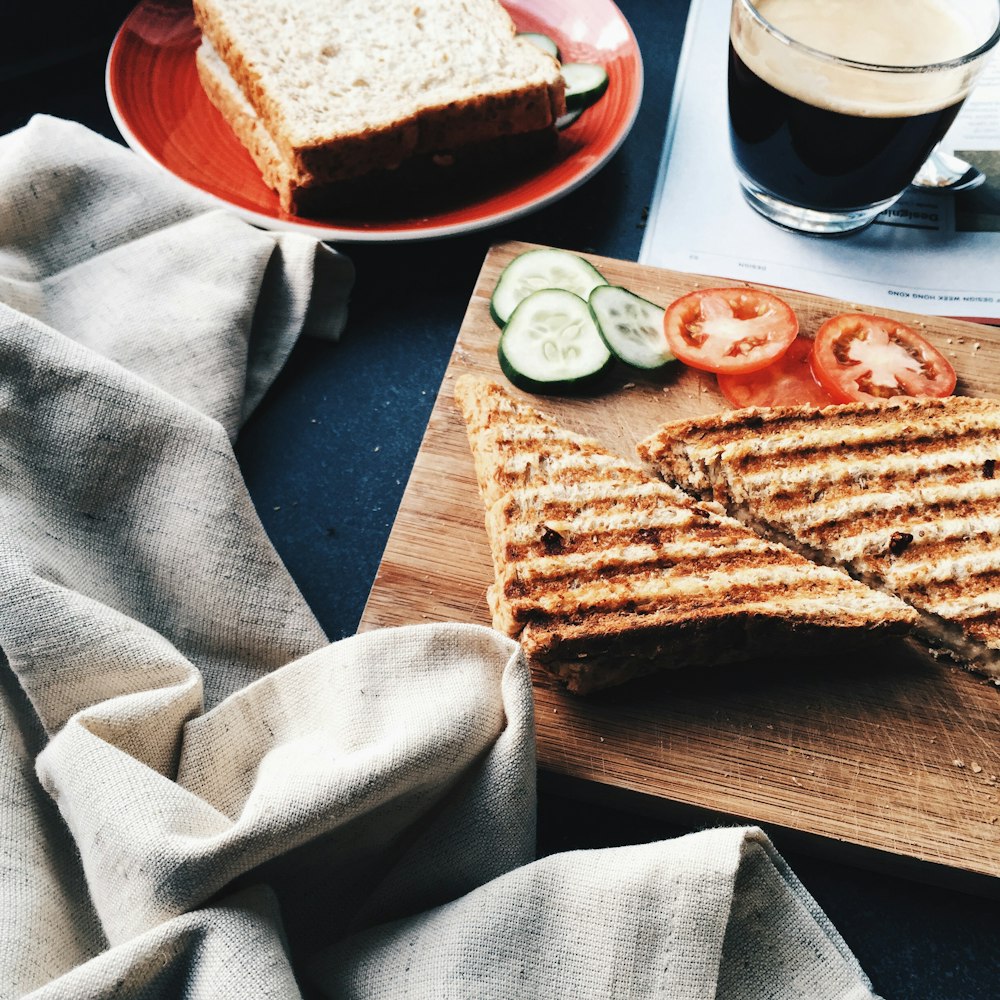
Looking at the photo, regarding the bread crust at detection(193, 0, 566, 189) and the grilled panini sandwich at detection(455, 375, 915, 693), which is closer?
the grilled panini sandwich at detection(455, 375, 915, 693)

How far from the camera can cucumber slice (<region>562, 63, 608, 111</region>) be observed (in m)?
3.33

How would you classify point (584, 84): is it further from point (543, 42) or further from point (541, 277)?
point (541, 277)

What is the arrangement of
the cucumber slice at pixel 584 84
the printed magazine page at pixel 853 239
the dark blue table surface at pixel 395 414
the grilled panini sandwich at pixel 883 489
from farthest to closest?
the cucumber slice at pixel 584 84 < the printed magazine page at pixel 853 239 < the grilled panini sandwich at pixel 883 489 < the dark blue table surface at pixel 395 414

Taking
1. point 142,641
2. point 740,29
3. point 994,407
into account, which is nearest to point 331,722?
point 142,641

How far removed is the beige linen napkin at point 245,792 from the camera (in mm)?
1734

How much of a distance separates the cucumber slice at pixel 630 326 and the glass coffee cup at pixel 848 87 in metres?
0.65

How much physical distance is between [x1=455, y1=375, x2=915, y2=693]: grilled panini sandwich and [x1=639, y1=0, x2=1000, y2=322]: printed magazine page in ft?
3.25

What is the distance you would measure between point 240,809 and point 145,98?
234 centimetres

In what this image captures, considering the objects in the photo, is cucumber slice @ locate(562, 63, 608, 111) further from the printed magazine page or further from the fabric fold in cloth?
the fabric fold in cloth

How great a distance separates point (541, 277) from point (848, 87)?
922 mm

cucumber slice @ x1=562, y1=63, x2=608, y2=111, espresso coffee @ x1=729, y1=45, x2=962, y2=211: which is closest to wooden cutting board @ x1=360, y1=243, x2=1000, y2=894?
espresso coffee @ x1=729, y1=45, x2=962, y2=211

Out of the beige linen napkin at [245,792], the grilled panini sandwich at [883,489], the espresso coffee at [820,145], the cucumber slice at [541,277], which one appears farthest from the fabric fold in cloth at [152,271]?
the espresso coffee at [820,145]

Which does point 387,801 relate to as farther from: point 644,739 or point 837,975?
point 837,975

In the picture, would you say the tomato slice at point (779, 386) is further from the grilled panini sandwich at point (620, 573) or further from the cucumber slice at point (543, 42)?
the cucumber slice at point (543, 42)
